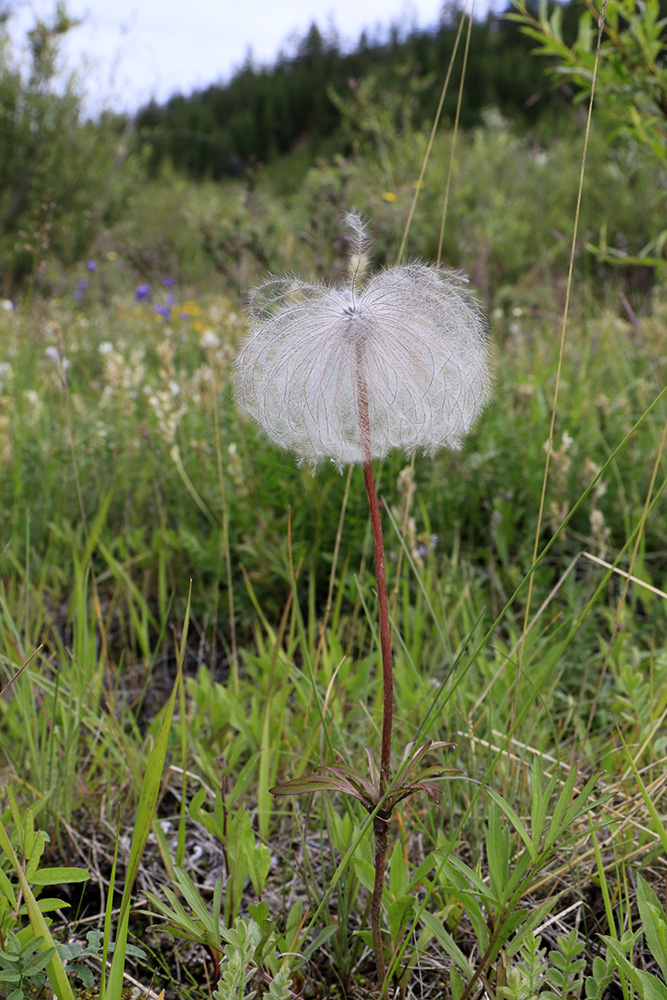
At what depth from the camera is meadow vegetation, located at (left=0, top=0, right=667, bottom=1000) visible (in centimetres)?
103

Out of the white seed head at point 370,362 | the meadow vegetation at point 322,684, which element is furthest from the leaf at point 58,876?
the white seed head at point 370,362

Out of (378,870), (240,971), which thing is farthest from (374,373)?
(240,971)

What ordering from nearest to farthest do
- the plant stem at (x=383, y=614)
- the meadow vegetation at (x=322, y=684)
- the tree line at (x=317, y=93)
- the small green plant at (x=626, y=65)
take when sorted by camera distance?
1. the plant stem at (x=383, y=614)
2. the meadow vegetation at (x=322, y=684)
3. the small green plant at (x=626, y=65)
4. the tree line at (x=317, y=93)

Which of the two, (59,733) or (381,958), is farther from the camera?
(59,733)

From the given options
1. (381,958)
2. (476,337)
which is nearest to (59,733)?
(381,958)

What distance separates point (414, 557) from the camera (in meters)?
1.90

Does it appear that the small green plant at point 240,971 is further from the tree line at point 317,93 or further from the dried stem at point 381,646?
the tree line at point 317,93

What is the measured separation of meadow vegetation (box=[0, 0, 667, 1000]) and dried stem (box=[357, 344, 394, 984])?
0.04m

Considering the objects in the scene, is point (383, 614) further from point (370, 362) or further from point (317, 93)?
point (317, 93)

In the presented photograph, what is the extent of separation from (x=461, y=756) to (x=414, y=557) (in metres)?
0.55

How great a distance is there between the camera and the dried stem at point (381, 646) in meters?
0.87

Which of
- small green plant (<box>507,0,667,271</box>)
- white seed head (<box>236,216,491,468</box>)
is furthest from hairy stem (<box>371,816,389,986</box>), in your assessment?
small green plant (<box>507,0,667,271</box>)

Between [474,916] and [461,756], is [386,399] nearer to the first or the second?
[474,916]

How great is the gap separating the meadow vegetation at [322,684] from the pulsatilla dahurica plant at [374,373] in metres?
0.11
